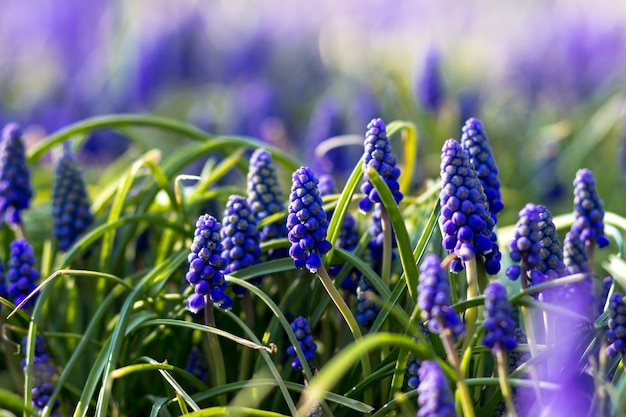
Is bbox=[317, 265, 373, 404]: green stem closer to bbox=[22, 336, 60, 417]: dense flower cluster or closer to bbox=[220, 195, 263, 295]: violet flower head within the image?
bbox=[220, 195, 263, 295]: violet flower head

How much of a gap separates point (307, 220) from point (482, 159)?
0.72 m

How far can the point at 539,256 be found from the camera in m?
2.51

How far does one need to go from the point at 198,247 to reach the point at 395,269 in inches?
40.2

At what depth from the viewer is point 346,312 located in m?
2.61

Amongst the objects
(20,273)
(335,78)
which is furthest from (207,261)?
(335,78)

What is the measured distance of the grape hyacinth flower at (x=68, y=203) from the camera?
3.59 m

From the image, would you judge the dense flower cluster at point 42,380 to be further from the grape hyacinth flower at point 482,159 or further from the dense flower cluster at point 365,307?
the grape hyacinth flower at point 482,159

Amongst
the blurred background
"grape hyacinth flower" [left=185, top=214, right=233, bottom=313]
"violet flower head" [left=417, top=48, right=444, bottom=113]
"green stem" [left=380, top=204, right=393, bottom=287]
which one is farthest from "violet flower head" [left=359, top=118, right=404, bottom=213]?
"violet flower head" [left=417, top=48, right=444, bottom=113]

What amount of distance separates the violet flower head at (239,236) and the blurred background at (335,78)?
1.48 meters

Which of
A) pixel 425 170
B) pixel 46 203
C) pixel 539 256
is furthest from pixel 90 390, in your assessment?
pixel 425 170

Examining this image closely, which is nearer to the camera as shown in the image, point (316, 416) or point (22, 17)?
point (316, 416)

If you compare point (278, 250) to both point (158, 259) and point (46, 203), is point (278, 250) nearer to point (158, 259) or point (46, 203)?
point (158, 259)

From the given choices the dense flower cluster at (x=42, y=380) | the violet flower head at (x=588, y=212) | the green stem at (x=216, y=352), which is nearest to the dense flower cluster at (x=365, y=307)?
the green stem at (x=216, y=352)

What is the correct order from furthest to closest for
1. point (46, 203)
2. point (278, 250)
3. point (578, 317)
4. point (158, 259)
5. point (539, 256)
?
point (46, 203) → point (158, 259) → point (278, 250) → point (539, 256) → point (578, 317)
